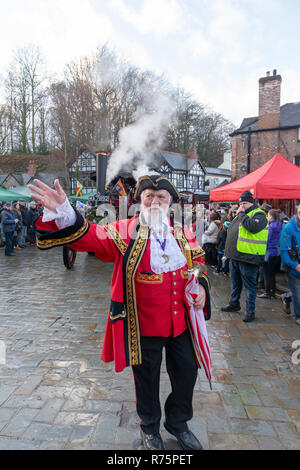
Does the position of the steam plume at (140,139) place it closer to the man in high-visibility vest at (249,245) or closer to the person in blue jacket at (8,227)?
the person in blue jacket at (8,227)

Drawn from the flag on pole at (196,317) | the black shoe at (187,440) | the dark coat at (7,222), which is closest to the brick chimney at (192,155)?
the dark coat at (7,222)

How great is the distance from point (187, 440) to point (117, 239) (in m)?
1.40

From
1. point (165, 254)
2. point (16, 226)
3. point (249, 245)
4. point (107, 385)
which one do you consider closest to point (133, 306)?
point (165, 254)

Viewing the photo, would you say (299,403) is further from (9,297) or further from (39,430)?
(9,297)

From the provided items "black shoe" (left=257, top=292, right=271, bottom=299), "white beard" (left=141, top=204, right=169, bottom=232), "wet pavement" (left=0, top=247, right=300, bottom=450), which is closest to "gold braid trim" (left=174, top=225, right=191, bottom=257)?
"white beard" (left=141, top=204, right=169, bottom=232)

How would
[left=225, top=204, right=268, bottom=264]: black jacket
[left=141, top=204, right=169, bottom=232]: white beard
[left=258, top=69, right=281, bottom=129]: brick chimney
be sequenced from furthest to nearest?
1. [left=258, top=69, right=281, bottom=129]: brick chimney
2. [left=225, top=204, right=268, bottom=264]: black jacket
3. [left=141, top=204, right=169, bottom=232]: white beard

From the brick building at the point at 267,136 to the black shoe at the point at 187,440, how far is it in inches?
812

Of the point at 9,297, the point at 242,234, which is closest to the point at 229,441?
the point at 242,234

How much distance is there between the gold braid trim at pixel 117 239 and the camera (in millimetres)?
2082

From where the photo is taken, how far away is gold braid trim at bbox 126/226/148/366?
204 cm

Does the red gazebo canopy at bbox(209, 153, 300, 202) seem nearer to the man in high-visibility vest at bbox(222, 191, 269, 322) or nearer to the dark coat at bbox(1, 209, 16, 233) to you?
the man in high-visibility vest at bbox(222, 191, 269, 322)

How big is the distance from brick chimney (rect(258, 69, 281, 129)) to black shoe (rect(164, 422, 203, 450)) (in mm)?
20569

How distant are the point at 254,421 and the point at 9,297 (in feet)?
15.5

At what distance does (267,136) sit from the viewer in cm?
2059
